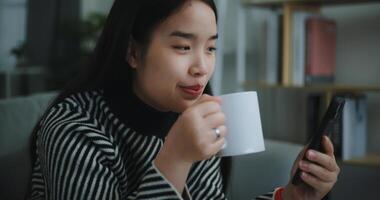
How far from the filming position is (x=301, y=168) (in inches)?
35.0

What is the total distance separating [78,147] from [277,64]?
1.59 meters

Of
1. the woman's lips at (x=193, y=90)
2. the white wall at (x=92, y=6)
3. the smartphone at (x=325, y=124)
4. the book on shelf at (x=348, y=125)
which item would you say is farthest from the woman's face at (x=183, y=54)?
the white wall at (x=92, y=6)

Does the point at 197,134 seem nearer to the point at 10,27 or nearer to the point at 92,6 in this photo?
the point at 10,27

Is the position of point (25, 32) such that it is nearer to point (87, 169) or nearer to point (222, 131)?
point (87, 169)

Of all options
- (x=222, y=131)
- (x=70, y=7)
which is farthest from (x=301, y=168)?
(x=70, y=7)

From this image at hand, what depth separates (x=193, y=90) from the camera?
0.89 metres

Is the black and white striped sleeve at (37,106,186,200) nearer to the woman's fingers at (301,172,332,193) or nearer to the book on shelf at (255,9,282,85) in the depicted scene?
the woman's fingers at (301,172,332,193)

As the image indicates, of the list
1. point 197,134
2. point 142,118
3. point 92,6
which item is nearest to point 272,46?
point 92,6

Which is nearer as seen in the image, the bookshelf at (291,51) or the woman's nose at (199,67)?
the woman's nose at (199,67)

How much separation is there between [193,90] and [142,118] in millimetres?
162

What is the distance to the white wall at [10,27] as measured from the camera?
2246 millimetres

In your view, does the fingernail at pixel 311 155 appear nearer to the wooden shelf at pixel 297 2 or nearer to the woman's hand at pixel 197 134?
the woman's hand at pixel 197 134

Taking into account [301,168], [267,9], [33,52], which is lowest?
[301,168]

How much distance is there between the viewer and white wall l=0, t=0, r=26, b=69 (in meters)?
2.25
